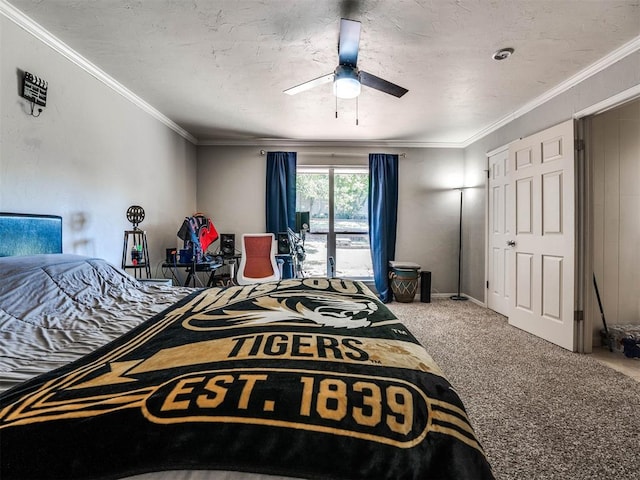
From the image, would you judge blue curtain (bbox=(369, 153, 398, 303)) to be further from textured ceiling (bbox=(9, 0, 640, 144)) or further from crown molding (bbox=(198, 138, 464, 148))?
textured ceiling (bbox=(9, 0, 640, 144))

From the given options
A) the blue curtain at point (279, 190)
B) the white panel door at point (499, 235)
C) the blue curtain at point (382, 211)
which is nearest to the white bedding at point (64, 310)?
the blue curtain at point (279, 190)

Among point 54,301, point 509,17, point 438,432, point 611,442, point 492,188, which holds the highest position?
point 509,17

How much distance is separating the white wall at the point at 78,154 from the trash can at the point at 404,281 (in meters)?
3.33

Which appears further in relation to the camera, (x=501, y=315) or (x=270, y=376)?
(x=501, y=315)

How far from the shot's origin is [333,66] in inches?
109

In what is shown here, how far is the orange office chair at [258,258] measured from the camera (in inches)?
169

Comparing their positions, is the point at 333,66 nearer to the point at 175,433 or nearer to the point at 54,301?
the point at 54,301

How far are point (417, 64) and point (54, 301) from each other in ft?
10.0

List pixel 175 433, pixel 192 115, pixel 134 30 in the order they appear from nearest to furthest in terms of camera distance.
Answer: pixel 175 433, pixel 134 30, pixel 192 115

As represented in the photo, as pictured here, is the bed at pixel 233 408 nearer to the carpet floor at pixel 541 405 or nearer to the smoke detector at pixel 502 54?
the carpet floor at pixel 541 405

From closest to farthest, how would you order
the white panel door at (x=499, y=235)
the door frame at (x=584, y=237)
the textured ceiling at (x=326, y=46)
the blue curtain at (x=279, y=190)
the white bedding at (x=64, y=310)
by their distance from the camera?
the white bedding at (x=64, y=310), the textured ceiling at (x=326, y=46), the door frame at (x=584, y=237), the white panel door at (x=499, y=235), the blue curtain at (x=279, y=190)

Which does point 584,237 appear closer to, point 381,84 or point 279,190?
point 381,84

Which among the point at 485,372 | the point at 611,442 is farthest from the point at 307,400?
the point at 485,372

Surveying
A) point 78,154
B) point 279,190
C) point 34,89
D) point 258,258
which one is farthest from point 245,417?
point 279,190
